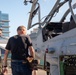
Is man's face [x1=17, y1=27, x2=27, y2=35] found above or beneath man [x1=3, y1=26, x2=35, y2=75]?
above

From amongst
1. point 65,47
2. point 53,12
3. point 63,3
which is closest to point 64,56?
point 65,47

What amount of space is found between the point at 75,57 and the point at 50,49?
0.86m

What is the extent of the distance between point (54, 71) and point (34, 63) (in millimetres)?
627

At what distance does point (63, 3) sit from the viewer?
625cm

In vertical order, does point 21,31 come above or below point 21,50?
above

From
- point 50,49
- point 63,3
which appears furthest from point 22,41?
point 63,3

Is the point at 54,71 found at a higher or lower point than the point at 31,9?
lower

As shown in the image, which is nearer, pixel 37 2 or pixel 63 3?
pixel 63 3

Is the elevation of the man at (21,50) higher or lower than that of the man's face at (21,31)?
lower

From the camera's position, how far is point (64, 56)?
16.6 ft

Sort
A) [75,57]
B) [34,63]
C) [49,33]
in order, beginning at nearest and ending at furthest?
1. [75,57]
2. [34,63]
3. [49,33]

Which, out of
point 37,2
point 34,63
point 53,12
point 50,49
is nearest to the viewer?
point 34,63

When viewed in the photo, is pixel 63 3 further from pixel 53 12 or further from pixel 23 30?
pixel 23 30

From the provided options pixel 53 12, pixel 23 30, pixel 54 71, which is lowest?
pixel 54 71
